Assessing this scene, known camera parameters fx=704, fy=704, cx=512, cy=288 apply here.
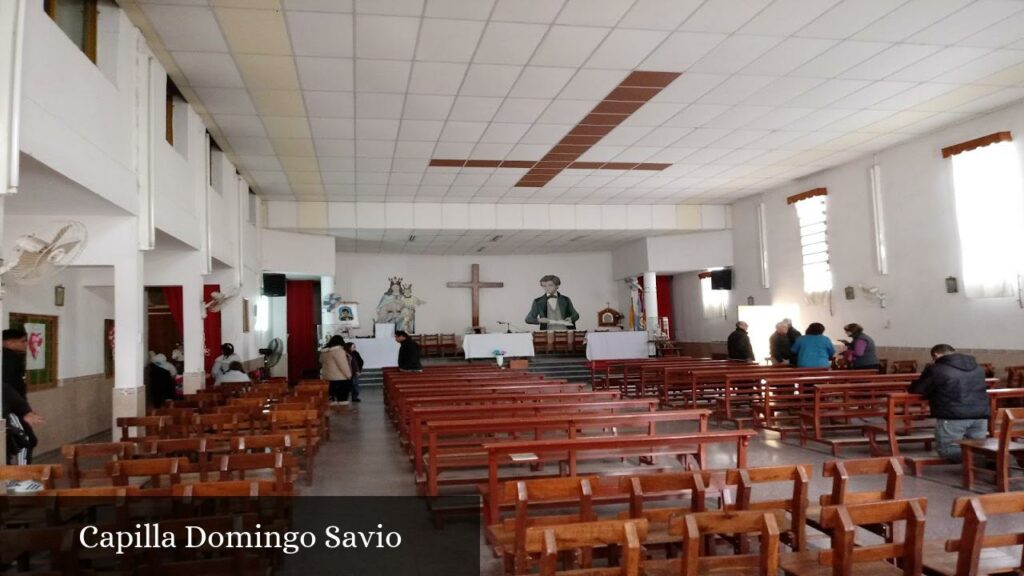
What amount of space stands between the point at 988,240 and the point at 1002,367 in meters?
1.69

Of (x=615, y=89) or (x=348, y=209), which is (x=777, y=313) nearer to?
(x=615, y=89)

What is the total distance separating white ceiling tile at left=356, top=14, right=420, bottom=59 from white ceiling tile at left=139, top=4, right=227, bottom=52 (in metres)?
1.25

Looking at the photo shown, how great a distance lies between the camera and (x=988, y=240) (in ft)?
31.0

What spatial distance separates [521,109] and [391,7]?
3.06 meters

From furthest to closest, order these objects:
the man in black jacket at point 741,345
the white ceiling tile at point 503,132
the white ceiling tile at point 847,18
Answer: the man in black jacket at point 741,345, the white ceiling tile at point 503,132, the white ceiling tile at point 847,18

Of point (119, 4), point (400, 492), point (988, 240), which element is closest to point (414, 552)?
point (400, 492)

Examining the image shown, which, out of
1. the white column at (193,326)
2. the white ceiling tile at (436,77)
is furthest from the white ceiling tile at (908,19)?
the white column at (193,326)

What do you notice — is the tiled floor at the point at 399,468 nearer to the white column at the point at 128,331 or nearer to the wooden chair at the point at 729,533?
the white column at the point at 128,331

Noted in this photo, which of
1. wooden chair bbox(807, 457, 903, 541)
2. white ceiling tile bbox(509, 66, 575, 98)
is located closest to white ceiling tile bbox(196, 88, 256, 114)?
white ceiling tile bbox(509, 66, 575, 98)

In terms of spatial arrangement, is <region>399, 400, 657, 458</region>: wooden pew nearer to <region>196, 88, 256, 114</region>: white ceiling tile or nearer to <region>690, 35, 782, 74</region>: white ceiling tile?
<region>690, 35, 782, 74</region>: white ceiling tile

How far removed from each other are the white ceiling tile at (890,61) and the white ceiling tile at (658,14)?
8.40ft

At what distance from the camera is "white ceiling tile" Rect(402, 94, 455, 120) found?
8.29 metres

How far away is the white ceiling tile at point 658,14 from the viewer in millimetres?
6070

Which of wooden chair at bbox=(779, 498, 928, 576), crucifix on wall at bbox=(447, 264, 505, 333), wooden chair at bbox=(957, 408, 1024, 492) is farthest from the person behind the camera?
crucifix on wall at bbox=(447, 264, 505, 333)
